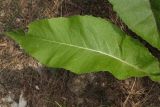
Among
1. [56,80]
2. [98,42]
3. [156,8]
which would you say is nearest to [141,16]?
[156,8]

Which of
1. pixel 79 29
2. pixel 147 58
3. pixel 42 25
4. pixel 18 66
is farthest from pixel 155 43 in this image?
pixel 18 66

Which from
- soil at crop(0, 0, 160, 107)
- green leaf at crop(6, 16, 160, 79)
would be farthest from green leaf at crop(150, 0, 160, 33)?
soil at crop(0, 0, 160, 107)

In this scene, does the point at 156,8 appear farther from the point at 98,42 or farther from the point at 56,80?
→ the point at 56,80

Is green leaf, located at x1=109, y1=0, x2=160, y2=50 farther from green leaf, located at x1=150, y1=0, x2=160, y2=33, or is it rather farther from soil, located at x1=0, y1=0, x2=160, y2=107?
soil, located at x1=0, y1=0, x2=160, y2=107

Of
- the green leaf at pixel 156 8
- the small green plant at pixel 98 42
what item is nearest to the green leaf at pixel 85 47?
the small green plant at pixel 98 42

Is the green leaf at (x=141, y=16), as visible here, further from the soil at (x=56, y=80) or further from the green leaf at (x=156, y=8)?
the soil at (x=56, y=80)

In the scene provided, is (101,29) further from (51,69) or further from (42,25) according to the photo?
(51,69)
